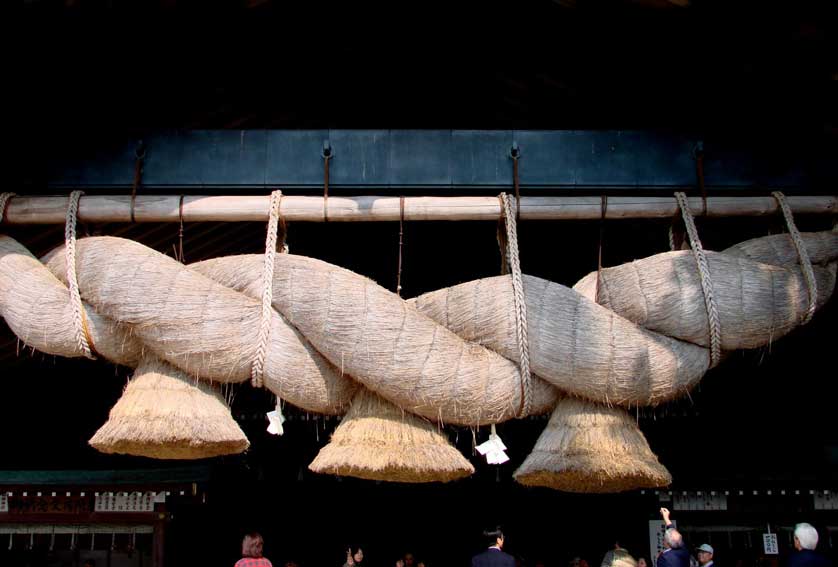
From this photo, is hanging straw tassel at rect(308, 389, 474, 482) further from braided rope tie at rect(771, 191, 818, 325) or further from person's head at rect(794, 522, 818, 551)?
person's head at rect(794, 522, 818, 551)

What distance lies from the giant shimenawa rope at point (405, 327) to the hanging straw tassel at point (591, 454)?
7 cm

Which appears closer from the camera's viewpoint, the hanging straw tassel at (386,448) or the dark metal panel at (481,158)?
the hanging straw tassel at (386,448)

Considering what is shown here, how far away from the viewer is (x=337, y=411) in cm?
228

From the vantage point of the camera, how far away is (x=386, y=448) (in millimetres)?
2146

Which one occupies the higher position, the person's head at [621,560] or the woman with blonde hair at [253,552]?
the woman with blonde hair at [253,552]

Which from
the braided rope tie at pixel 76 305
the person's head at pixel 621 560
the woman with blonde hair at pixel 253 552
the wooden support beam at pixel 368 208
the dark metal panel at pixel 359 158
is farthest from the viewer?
the person's head at pixel 621 560

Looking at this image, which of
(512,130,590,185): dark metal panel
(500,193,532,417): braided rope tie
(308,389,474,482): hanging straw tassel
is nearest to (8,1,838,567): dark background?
(512,130,590,185): dark metal panel

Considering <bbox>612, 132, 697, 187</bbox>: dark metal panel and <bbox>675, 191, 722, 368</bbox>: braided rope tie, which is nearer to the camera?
<bbox>675, 191, 722, 368</bbox>: braided rope tie

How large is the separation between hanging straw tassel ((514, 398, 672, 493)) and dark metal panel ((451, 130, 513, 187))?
0.82 metres

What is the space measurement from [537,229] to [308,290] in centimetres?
204

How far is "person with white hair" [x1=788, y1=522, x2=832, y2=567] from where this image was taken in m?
2.64

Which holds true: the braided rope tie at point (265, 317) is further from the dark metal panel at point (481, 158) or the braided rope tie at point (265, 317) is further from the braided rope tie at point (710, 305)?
the braided rope tie at point (710, 305)

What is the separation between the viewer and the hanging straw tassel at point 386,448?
2105 mm

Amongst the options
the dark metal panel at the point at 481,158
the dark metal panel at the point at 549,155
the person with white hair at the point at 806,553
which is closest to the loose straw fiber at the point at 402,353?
the dark metal panel at the point at 481,158
